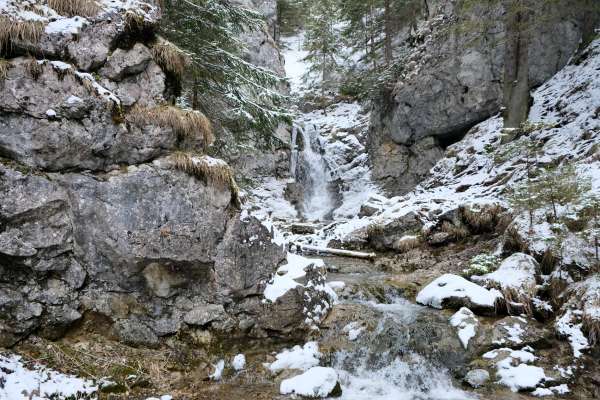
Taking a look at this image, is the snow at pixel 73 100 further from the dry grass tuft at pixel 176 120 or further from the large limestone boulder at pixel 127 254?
the large limestone boulder at pixel 127 254

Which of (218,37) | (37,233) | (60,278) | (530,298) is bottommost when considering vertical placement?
(530,298)

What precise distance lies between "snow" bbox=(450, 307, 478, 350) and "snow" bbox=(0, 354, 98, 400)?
5510mm

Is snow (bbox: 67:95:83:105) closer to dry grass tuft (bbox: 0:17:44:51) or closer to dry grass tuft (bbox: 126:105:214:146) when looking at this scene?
dry grass tuft (bbox: 126:105:214:146)

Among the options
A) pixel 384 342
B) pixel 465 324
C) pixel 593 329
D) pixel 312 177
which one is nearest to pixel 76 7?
pixel 384 342

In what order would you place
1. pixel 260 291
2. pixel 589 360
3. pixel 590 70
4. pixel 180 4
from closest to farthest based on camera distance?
pixel 589 360
pixel 260 291
pixel 180 4
pixel 590 70

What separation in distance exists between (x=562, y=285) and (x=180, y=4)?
32.6 feet

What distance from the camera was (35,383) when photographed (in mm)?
4387

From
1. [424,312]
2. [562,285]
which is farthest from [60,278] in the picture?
[562,285]

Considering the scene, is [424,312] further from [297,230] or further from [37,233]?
[297,230]

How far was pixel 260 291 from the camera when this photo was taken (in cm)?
631

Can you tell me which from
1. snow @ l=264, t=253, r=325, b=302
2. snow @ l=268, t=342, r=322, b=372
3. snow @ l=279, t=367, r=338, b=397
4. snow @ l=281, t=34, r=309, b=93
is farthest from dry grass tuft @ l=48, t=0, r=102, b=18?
snow @ l=281, t=34, r=309, b=93

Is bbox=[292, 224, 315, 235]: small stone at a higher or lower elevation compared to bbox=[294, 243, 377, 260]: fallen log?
higher

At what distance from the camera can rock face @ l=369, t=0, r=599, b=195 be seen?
48.5 feet

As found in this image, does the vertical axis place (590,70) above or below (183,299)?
above
